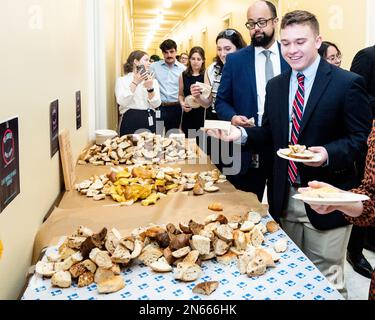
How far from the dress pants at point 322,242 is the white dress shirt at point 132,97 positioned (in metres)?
2.10

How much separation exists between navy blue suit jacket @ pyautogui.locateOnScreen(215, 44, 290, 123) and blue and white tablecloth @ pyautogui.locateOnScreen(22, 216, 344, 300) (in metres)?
1.34

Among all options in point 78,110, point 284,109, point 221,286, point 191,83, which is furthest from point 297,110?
point 191,83

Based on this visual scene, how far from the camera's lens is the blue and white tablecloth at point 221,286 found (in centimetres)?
104

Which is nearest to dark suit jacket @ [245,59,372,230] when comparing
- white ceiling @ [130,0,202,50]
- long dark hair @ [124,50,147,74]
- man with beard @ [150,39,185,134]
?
long dark hair @ [124,50,147,74]

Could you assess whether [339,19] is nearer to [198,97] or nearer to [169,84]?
[198,97]

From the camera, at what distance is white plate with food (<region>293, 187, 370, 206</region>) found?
1.04 m

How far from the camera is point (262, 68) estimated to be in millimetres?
2408

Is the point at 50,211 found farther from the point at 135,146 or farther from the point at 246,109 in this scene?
the point at 246,109

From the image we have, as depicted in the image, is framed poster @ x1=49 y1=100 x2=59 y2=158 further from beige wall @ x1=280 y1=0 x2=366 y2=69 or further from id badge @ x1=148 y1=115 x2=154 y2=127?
beige wall @ x1=280 y1=0 x2=366 y2=69

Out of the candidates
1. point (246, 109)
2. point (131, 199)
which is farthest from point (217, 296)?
point (246, 109)

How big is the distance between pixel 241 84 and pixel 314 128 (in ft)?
2.56

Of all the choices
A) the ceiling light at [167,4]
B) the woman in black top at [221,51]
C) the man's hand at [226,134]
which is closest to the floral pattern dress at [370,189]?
the man's hand at [226,134]

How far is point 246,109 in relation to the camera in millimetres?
2422

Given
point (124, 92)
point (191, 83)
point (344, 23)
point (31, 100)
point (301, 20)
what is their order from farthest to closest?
1. point (191, 83)
2. point (344, 23)
3. point (124, 92)
4. point (301, 20)
5. point (31, 100)
